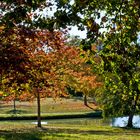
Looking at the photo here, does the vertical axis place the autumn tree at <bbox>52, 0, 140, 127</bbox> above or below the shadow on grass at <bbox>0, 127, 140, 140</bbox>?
above

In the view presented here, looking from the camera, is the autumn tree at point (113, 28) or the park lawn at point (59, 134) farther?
the park lawn at point (59, 134)

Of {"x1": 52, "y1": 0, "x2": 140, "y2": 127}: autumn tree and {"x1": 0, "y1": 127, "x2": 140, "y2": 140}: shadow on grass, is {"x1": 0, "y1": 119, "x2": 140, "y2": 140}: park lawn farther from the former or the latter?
{"x1": 52, "y1": 0, "x2": 140, "y2": 127}: autumn tree

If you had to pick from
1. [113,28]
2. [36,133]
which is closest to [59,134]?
[36,133]

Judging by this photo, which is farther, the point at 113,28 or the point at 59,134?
the point at 59,134

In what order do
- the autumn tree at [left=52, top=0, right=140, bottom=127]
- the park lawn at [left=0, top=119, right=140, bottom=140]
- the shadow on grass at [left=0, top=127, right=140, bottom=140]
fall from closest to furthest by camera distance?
the autumn tree at [left=52, top=0, right=140, bottom=127], the shadow on grass at [left=0, top=127, right=140, bottom=140], the park lawn at [left=0, top=119, right=140, bottom=140]

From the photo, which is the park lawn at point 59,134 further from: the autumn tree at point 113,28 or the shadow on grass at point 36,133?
the autumn tree at point 113,28

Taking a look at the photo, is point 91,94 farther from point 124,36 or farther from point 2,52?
point 124,36

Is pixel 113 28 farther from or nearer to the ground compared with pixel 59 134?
farther from the ground

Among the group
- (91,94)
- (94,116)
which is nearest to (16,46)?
(94,116)

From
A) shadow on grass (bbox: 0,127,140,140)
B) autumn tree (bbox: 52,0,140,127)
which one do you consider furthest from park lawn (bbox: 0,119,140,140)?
→ autumn tree (bbox: 52,0,140,127)

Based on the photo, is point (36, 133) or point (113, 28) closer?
point (113, 28)

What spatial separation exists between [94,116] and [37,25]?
51303 mm

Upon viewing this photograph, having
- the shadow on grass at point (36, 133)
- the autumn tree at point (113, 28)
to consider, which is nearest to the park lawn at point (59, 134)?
the shadow on grass at point (36, 133)

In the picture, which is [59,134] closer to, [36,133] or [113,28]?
[36,133]
